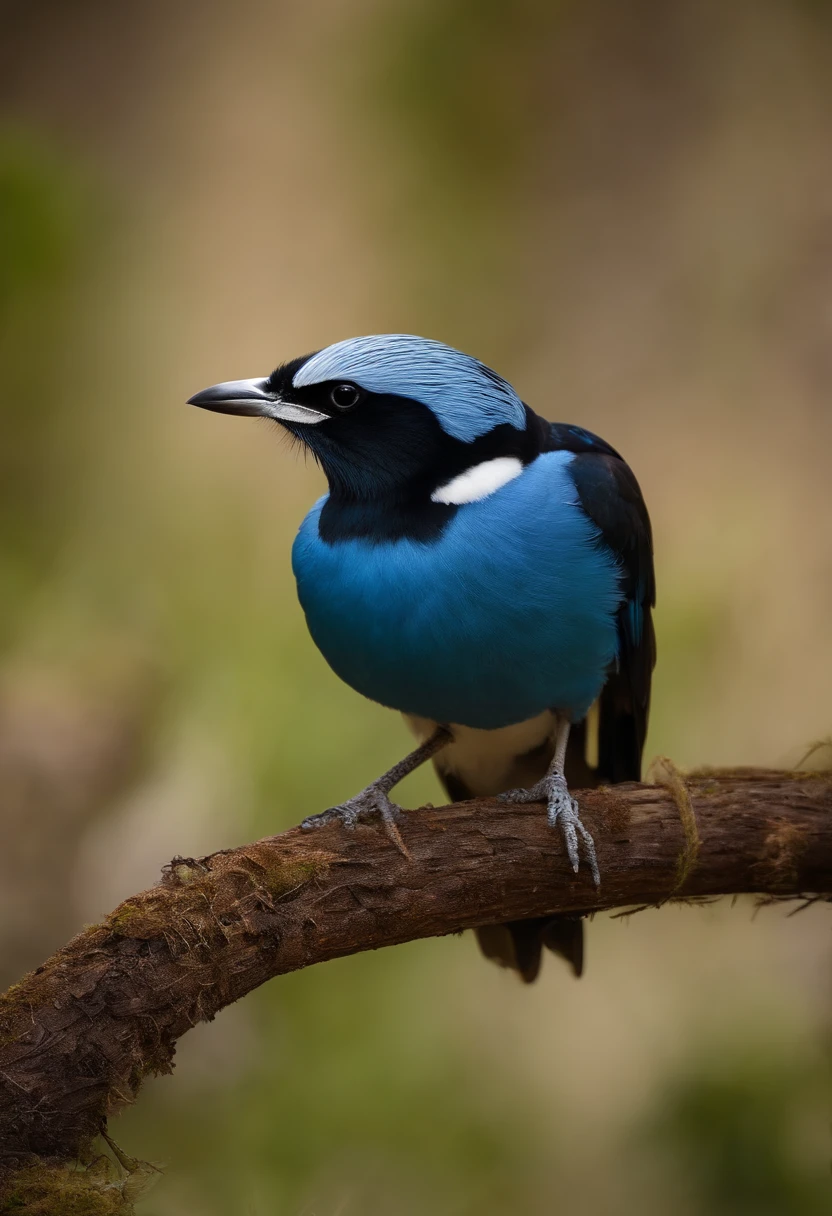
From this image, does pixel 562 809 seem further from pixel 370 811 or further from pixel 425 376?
pixel 425 376

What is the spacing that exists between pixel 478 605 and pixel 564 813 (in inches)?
22.0

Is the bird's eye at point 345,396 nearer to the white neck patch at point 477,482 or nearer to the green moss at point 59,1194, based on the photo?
the white neck patch at point 477,482

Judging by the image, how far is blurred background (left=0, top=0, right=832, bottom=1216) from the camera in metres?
4.64

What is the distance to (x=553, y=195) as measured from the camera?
598 centimetres

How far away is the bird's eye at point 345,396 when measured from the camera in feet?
10.3

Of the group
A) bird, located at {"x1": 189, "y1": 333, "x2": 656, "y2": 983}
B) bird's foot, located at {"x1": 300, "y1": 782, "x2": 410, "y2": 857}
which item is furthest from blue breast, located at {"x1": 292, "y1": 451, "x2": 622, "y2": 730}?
bird's foot, located at {"x1": 300, "y1": 782, "x2": 410, "y2": 857}

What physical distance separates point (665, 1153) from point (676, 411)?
314 cm

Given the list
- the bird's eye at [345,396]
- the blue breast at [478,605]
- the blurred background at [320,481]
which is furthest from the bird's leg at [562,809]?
the blurred background at [320,481]

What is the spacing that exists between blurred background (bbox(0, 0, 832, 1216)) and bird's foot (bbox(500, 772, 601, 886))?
156cm

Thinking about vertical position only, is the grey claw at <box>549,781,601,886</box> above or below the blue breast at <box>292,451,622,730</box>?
below

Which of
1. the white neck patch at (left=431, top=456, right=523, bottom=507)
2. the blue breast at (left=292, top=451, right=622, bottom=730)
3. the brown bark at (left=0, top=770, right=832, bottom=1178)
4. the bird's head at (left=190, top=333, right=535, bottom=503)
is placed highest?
the bird's head at (left=190, top=333, right=535, bottom=503)

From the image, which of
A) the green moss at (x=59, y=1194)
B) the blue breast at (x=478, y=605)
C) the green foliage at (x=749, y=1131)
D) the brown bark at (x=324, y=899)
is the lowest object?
the green foliage at (x=749, y=1131)

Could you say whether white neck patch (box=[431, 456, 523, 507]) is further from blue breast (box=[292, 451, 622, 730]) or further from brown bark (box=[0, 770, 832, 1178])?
brown bark (box=[0, 770, 832, 1178])

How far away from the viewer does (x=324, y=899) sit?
8.76 feet
